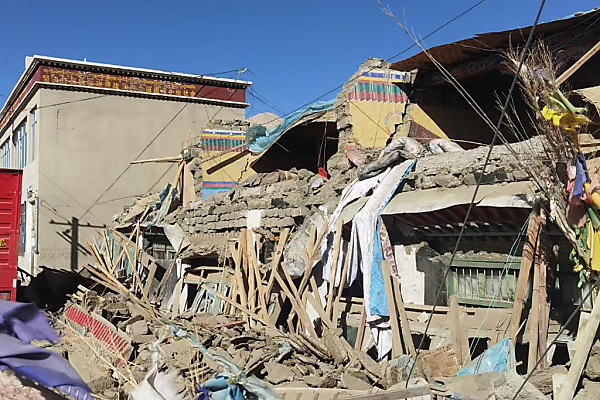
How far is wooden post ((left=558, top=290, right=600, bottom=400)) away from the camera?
16.3 feet

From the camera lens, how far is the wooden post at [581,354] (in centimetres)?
496

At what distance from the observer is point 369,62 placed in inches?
456

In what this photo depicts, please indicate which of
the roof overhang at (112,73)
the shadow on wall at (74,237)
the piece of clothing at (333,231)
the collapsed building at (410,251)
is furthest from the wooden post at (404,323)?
the roof overhang at (112,73)

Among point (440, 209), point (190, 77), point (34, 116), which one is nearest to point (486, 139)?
point (440, 209)

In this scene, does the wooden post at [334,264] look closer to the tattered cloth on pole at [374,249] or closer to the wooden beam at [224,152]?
the tattered cloth on pole at [374,249]

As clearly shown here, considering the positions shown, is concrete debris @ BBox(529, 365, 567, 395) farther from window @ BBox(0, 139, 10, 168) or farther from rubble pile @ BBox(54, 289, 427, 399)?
window @ BBox(0, 139, 10, 168)

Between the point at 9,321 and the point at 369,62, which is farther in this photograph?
the point at 369,62

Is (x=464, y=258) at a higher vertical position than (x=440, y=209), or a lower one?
lower

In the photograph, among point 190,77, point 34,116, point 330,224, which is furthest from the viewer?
point 190,77

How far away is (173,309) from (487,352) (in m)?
7.80

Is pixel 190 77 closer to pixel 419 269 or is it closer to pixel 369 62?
pixel 369 62

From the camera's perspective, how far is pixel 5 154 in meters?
29.5

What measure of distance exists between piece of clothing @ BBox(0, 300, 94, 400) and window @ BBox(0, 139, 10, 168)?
91.3ft

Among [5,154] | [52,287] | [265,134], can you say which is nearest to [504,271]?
[265,134]
